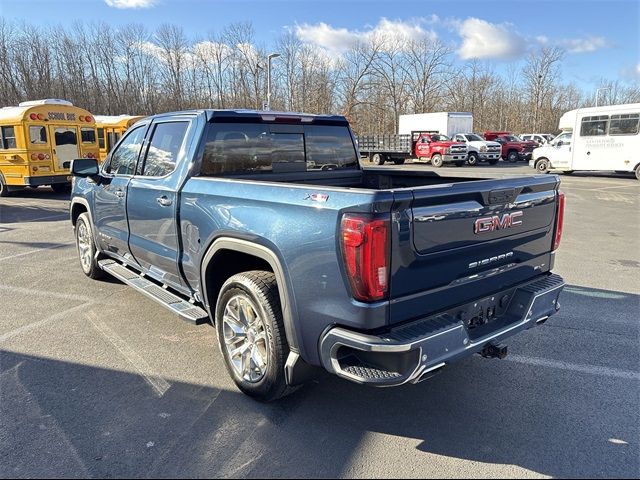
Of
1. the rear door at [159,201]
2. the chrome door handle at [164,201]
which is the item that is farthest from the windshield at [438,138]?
the chrome door handle at [164,201]

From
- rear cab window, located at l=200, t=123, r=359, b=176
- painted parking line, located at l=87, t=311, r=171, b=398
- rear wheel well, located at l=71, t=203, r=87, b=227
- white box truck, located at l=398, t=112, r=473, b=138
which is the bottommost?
painted parking line, located at l=87, t=311, r=171, b=398

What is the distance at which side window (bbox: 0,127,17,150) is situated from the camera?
14.5 meters

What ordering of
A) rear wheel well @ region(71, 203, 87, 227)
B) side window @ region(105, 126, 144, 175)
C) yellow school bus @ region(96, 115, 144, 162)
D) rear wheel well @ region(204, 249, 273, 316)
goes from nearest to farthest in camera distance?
1. rear wheel well @ region(204, 249, 273, 316)
2. side window @ region(105, 126, 144, 175)
3. rear wheel well @ region(71, 203, 87, 227)
4. yellow school bus @ region(96, 115, 144, 162)

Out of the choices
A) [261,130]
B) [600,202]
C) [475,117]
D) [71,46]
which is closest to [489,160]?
[600,202]

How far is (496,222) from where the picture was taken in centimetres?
299

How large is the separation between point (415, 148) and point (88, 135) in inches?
775

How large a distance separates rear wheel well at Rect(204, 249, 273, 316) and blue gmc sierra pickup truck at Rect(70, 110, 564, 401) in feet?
0.04

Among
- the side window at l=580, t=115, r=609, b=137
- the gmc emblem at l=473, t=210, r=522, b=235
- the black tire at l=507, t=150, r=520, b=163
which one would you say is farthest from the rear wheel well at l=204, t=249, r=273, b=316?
the black tire at l=507, t=150, r=520, b=163

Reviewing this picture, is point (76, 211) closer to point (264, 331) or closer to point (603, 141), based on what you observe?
point (264, 331)

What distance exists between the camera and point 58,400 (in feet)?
10.9

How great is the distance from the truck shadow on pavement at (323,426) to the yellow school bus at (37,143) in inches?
501

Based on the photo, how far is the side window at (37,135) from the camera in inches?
567

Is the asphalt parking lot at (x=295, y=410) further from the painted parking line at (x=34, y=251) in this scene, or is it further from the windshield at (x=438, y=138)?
the windshield at (x=438, y=138)

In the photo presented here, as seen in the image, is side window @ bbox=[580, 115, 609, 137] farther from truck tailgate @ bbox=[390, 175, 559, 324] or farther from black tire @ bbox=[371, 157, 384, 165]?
truck tailgate @ bbox=[390, 175, 559, 324]
